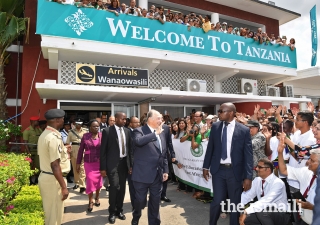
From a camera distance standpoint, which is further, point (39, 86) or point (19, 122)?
point (19, 122)

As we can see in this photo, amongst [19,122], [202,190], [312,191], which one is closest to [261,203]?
[312,191]

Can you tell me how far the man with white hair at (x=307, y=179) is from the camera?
289cm

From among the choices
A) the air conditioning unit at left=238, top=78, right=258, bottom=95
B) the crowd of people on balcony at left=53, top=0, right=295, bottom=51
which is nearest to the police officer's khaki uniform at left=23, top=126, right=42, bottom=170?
the crowd of people on balcony at left=53, top=0, right=295, bottom=51

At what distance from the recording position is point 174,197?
602cm

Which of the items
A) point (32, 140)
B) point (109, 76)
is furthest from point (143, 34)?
point (32, 140)

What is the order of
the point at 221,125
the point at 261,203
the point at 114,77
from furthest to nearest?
1. the point at 114,77
2. the point at 221,125
3. the point at 261,203

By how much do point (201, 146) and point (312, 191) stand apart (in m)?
2.92

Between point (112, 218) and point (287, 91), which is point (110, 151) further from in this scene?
point (287, 91)

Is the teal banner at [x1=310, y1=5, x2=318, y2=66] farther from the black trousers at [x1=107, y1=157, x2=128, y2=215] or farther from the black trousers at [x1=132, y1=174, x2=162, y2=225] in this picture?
the black trousers at [x1=132, y1=174, x2=162, y2=225]

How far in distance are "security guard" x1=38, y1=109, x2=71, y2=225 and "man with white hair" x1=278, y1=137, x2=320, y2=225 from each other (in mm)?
3157

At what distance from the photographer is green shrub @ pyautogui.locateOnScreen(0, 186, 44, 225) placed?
2.78m

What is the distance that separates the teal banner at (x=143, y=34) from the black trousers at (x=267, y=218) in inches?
291

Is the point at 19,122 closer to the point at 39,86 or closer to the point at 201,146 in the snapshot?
the point at 39,86

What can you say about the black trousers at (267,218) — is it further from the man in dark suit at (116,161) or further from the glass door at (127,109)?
the glass door at (127,109)
